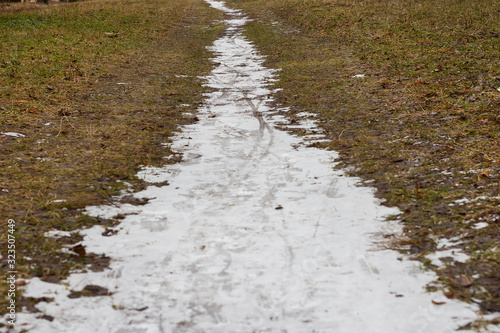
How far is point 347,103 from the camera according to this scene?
9922 mm

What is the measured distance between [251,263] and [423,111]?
5615mm

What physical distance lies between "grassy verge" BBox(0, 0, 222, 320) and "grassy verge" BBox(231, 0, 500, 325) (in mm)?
3257

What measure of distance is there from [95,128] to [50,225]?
3.67m

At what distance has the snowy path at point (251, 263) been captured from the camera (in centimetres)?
373

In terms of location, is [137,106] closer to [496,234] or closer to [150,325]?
[150,325]

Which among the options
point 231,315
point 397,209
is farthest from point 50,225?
point 397,209

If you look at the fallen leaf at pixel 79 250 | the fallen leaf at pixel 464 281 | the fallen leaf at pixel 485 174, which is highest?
the fallen leaf at pixel 485 174

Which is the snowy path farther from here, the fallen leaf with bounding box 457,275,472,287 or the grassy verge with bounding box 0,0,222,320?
the grassy verge with bounding box 0,0,222,320

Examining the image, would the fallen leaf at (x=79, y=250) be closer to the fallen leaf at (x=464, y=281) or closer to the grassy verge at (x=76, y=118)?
the grassy verge at (x=76, y=118)

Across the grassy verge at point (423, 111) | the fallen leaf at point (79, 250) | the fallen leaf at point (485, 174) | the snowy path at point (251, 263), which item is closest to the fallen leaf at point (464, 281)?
the grassy verge at point (423, 111)

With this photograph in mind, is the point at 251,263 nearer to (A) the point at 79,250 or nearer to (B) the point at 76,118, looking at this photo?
(A) the point at 79,250

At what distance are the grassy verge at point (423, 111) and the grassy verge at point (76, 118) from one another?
10.7 ft

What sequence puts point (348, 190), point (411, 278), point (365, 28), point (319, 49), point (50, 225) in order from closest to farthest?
point (411, 278) < point (50, 225) < point (348, 190) < point (319, 49) < point (365, 28)

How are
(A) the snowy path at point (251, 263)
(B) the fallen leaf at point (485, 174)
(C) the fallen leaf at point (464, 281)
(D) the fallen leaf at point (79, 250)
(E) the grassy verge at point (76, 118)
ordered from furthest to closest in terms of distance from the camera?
1. (B) the fallen leaf at point (485, 174)
2. (E) the grassy verge at point (76, 118)
3. (D) the fallen leaf at point (79, 250)
4. (C) the fallen leaf at point (464, 281)
5. (A) the snowy path at point (251, 263)
